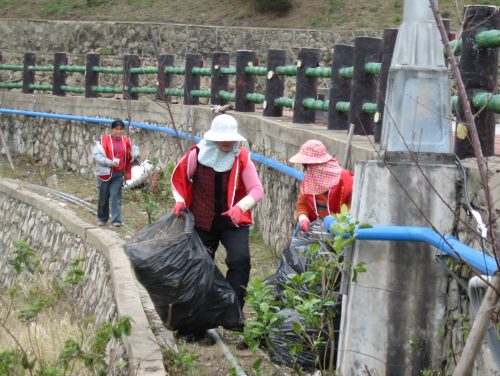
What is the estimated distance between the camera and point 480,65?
5859mm

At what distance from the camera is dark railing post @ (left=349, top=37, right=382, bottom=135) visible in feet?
28.5

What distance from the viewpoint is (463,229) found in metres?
5.39

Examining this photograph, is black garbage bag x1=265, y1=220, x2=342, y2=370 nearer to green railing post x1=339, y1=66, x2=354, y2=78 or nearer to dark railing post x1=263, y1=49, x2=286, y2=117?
green railing post x1=339, y1=66, x2=354, y2=78

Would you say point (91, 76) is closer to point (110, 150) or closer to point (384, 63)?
point (110, 150)

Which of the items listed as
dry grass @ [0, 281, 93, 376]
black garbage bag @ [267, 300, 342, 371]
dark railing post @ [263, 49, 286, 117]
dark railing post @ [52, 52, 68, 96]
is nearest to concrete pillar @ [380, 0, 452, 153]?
black garbage bag @ [267, 300, 342, 371]

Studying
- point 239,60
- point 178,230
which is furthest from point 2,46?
point 178,230

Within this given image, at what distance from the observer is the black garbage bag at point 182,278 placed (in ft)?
22.0

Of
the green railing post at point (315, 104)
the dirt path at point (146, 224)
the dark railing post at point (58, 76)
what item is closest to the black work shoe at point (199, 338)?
the dirt path at point (146, 224)

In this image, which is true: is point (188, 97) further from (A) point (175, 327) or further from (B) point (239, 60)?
(A) point (175, 327)

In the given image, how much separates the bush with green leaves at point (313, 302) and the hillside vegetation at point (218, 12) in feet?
96.6

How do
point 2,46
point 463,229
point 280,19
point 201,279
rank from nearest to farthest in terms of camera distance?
point 463,229, point 201,279, point 2,46, point 280,19

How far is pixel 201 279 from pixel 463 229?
1.97m

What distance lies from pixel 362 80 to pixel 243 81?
14.1 feet

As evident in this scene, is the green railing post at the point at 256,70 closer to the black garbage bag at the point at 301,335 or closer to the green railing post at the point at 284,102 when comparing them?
the green railing post at the point at 284,102
